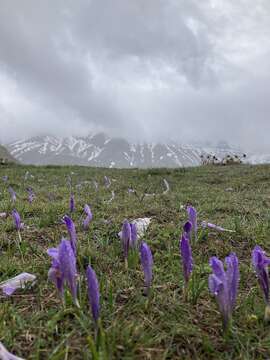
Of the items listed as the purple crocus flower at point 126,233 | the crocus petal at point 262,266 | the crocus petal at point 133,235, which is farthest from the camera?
the crocus petal at point 133,235

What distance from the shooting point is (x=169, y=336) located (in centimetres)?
154

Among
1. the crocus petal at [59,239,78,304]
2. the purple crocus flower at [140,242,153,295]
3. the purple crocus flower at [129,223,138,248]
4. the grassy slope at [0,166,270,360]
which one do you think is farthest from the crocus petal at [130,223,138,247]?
the crocus petal at [59,239,78,304]

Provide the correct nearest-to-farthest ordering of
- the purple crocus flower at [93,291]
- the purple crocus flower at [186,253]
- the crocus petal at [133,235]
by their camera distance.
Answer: the purple crocus flower at [93,291], the purple crocus flower at [186,253], the crocus petal at [133,235]

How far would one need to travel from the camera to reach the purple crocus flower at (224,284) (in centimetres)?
151

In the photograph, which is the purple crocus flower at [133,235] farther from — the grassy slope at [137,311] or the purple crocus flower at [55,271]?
the purple crocus flower at [55,271]

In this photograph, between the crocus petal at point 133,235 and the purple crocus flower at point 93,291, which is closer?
the purple crocus flower at point 93,291

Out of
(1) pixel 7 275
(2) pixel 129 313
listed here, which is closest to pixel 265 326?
(2) pixel 129 313

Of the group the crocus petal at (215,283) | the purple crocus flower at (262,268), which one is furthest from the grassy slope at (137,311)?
the crocus petal at (215,283)

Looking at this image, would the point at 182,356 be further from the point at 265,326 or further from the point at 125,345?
the point at 265,326

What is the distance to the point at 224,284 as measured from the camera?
153 centimetres

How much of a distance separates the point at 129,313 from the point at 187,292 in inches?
15.7

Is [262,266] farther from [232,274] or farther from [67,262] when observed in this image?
[67,262]

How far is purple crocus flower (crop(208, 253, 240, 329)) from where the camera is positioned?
1.51 m

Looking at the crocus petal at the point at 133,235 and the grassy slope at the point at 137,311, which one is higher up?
the crocus petal at the point at 133,235
